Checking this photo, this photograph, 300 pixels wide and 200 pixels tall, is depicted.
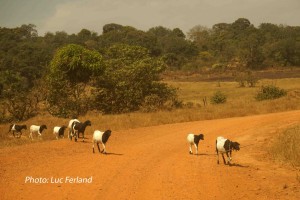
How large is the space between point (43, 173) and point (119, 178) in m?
2.52

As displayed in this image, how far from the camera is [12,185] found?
1166 cm

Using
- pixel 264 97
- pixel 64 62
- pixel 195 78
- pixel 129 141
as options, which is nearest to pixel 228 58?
pixel 195 78

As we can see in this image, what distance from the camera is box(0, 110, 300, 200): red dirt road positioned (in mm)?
10695

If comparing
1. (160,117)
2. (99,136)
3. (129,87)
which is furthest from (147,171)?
(129,87)

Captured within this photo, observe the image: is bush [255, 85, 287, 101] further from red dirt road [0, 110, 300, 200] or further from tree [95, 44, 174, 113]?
red dirt road [0, 110, 300, 200]

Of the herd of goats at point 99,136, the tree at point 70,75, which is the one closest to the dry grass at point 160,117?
the herd of goats at point 99,136

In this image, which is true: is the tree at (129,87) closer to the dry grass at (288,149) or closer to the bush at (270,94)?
the bush at (270,94)

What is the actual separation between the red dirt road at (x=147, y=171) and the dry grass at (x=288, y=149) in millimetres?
434

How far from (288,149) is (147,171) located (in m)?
5.43

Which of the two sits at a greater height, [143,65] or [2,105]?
[143,65]

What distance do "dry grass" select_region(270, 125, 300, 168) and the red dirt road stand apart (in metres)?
0.43

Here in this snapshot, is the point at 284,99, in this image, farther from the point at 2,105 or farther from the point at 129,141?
the point at 2,105

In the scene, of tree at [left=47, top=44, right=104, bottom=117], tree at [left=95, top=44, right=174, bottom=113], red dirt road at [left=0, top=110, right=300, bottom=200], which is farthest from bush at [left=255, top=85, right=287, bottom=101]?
red dirt road at [left=0, top=110, right=300, bottom=200]

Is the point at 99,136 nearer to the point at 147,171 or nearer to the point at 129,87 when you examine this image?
the point at 147,171
